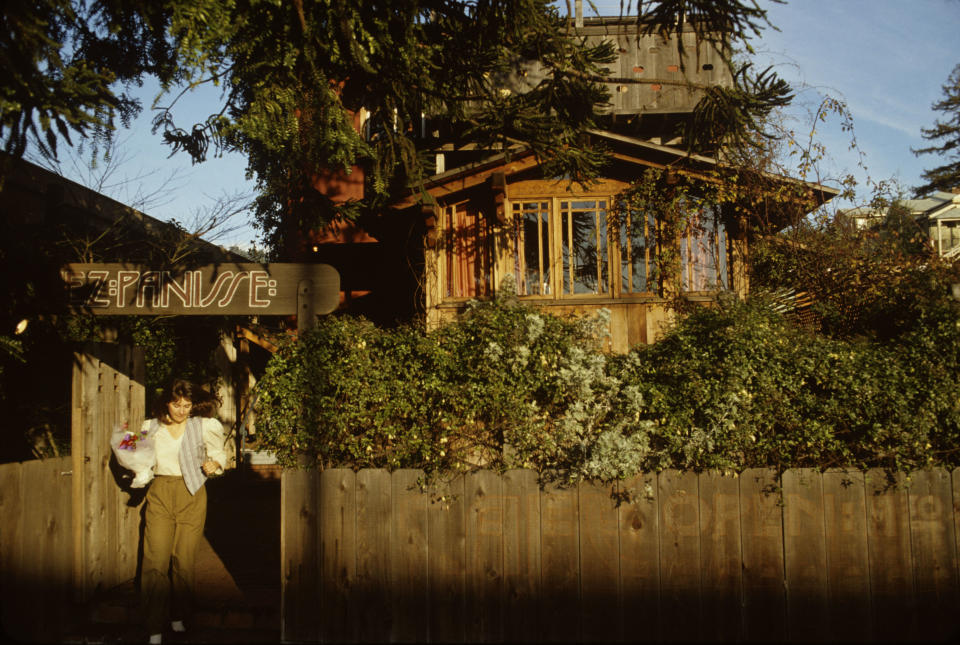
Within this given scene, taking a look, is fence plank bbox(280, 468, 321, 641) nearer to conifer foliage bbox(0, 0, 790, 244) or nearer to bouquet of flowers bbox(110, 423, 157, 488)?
bouquet of flowers bbox(110, 423, 157, 488)

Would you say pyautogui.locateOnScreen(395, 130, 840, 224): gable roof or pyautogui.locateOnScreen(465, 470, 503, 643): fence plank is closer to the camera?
pyautogui.locateOnScreen(465, 470, 503, 643): fence plank

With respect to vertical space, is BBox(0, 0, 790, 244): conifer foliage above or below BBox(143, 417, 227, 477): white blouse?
above

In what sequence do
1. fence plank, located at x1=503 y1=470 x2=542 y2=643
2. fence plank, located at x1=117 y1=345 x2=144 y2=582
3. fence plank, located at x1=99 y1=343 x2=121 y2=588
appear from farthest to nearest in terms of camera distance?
fence plank, located at x1=117 y1=345 x2=144 y2=582 < fence plank, located at x1=99 y1=343 x2=121 y2=588 < fence plank, located at x1=503 y1=470 x2=542 y2=643

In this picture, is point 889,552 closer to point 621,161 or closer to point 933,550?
point 933,550

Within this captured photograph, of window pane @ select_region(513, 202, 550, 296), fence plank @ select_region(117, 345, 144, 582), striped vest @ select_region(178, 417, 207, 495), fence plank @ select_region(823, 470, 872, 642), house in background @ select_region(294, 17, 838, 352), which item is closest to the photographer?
fence plank @ select_region(823, 470, 872, 642)

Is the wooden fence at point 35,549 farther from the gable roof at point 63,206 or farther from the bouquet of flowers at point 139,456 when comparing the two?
the gable roof at point 63,206

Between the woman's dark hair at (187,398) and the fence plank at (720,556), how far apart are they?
4546mm

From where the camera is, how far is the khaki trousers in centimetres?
569

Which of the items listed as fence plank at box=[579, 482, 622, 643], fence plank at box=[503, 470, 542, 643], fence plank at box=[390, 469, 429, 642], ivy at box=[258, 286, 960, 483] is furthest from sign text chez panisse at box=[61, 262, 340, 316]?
fence plank at box=[579, 482, 622, 643]

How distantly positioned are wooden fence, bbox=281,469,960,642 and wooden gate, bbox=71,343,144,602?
220 cm

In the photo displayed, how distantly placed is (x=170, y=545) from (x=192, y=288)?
2289 mm

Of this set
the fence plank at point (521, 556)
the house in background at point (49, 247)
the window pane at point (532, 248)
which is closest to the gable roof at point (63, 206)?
the house in background at point (49, 247)

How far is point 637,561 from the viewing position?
534 cm

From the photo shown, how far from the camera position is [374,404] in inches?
217
